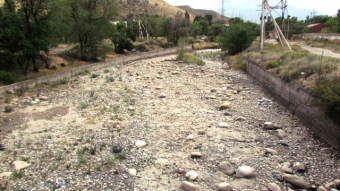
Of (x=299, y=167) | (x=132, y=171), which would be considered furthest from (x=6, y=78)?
(x=299, y=167)

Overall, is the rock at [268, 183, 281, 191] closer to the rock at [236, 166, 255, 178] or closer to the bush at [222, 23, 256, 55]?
the rock at [236, 166, 255, 178]

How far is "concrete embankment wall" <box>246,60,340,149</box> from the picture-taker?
801 cm

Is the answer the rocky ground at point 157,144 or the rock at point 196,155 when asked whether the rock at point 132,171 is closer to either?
the rocky ground at point 157,144

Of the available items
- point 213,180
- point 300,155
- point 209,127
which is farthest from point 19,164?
point 300,155

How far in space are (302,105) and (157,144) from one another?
549 cm

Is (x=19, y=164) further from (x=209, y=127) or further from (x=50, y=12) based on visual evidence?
(x=50, y=12)

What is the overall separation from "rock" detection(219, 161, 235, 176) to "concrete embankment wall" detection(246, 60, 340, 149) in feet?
10.4

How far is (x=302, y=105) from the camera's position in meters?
10.2

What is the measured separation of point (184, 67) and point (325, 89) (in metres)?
16.4

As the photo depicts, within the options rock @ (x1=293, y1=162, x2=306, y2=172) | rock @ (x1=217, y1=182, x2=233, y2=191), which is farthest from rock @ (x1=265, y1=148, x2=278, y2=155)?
rock @ (x1=217, y1=182, x2=233, y2=191)

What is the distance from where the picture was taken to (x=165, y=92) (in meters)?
14.5

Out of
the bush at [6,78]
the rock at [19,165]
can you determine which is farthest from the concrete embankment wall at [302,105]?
the bush at [6,78]

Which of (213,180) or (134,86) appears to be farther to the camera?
(134,86)

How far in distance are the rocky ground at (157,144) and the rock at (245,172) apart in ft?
0.07
